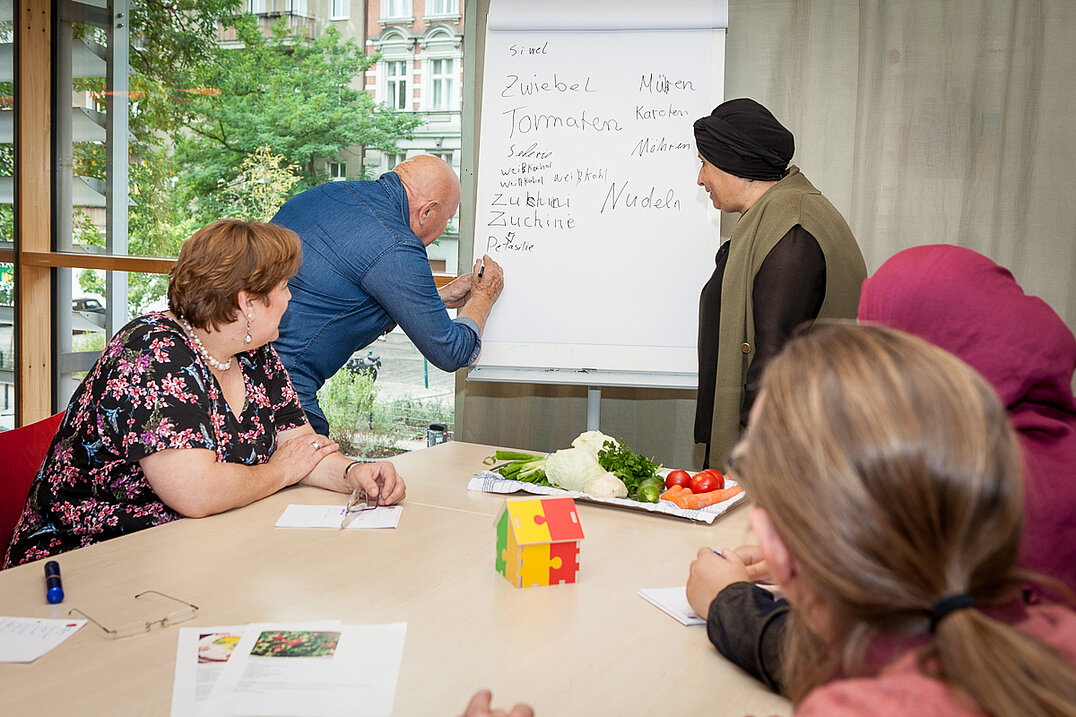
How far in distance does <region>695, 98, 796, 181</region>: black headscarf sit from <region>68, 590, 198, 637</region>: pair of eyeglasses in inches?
70.8

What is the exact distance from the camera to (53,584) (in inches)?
52.0

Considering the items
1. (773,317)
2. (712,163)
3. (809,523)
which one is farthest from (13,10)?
(809,523)

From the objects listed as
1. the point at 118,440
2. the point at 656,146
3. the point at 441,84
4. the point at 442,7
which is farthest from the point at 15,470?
the point at 442,7

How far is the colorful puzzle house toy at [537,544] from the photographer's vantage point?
143 centimetres

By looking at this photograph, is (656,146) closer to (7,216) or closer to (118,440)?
(118,440)

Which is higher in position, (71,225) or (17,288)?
(71,225)

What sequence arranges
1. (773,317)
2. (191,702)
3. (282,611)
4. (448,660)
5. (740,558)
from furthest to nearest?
1. (773,317)
2. (740,558)
3. (282,611)
4. (448,660)
5. (191,702)

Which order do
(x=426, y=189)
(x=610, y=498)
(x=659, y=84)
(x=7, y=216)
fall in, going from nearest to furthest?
(x=610, y=498) → (x=426, y=189) → (x=659, y=84) → (x=7, y=216)

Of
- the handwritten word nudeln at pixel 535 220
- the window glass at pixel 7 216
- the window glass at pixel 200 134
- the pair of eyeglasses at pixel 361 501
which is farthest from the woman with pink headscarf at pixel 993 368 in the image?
the window glass at pixel 7 216

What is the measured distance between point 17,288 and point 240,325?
3.08m

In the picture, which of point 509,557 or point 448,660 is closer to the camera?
point 448,660

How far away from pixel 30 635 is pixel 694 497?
4.10ft

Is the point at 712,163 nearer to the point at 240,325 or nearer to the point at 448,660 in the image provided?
the point at 240,325

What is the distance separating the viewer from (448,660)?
1.17 meters
